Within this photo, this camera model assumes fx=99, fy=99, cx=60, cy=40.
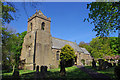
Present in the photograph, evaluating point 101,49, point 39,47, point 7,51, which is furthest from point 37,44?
point 101,49

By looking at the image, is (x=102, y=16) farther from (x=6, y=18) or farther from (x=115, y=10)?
(x=6, y=18)

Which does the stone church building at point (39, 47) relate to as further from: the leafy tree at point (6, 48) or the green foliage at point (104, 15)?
the green foliage at point (104, 15)

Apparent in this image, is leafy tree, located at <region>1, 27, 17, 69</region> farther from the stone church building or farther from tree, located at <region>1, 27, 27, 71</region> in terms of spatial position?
the stone church building

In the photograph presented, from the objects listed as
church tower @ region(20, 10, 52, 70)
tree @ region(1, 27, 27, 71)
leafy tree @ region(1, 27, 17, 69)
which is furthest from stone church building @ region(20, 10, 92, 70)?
→ leafy tree @ region(1, 27, 17, 69)

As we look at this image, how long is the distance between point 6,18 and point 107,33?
395 inches

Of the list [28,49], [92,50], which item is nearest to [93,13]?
[28,49]

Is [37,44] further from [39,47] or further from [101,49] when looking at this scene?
[101,49]

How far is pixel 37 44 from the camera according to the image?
25859mm

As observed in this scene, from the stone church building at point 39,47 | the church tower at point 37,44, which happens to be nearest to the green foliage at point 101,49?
the stone church building at point 39,47

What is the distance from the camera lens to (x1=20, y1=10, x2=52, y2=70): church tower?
82.2ft

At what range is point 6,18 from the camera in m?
9.88

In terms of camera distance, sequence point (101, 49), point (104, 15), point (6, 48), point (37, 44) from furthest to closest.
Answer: point (101, 49), point (37, 44), point (6, 48), point (104, 15)

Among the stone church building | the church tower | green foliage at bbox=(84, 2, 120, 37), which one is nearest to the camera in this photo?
green foliage at bbox=(84, 2, 120, 37)

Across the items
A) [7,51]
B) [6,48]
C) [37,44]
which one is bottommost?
[7,51]
